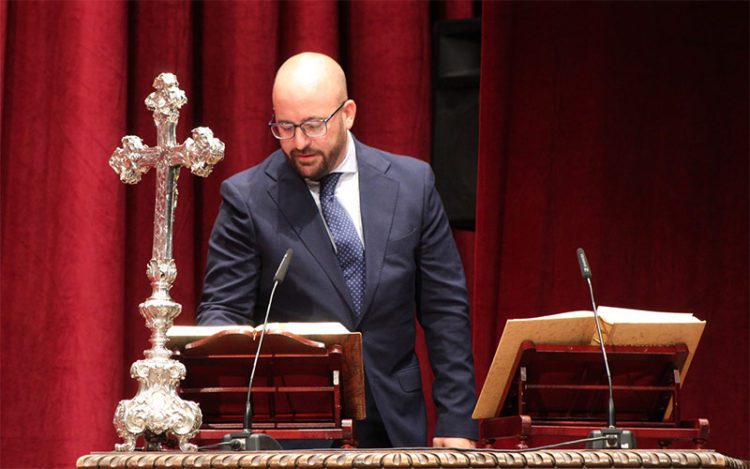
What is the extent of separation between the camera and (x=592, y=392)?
210 cm

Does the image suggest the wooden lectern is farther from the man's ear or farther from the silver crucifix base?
the man's ear

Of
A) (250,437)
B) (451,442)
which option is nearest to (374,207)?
(451,442)

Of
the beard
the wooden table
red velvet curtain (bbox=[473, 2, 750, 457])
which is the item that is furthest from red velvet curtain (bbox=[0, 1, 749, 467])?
the wooden table

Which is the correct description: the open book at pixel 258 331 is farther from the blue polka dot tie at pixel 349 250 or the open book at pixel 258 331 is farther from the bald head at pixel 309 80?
the bald head at pixel 309 80

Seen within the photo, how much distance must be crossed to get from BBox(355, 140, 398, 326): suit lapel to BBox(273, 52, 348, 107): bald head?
19 centimetres

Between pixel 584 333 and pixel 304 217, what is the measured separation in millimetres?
824

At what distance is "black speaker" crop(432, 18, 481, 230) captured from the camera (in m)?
3.50

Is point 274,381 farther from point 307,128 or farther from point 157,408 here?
point 307,128

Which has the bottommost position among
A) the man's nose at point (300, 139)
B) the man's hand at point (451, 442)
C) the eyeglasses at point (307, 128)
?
the man's hand at point (451, 442)

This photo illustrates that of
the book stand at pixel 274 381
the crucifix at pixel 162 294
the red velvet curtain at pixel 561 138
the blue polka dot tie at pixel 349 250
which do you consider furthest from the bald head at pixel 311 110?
the red velvet curtain at pixel 561 138

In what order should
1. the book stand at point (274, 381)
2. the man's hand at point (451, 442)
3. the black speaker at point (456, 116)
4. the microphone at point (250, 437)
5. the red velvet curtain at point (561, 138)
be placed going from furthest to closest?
1. the red velvet curtain at point (561, 138)
2. the black speaker at point (456, 116)
3. the man's hand at point (451, 442)
4. the book stand at point (274, 381)
5. the microphone at point (250, 437)

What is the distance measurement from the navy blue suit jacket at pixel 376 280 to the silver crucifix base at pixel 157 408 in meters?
0.66

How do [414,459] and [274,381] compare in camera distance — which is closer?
[414,459]

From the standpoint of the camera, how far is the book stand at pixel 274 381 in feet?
6.47
